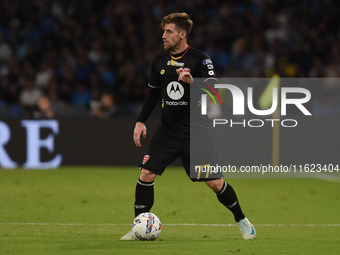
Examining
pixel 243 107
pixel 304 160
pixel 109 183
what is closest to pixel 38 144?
pixel 109 183

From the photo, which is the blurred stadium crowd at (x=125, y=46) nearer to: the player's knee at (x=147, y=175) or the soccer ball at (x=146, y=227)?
the player's knee at (x=147, y=175)

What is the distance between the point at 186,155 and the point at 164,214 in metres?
2.44

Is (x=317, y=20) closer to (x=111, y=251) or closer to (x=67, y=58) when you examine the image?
(x=67, y=58)

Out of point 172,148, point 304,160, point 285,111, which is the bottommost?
point 304,160

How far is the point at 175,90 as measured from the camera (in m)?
7.30

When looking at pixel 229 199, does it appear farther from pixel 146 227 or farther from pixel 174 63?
pixel 174 63

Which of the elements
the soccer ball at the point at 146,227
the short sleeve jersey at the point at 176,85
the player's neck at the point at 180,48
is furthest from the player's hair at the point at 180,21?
the soccer ball at the point at 146,227

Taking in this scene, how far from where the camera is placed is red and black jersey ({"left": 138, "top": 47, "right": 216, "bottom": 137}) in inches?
285

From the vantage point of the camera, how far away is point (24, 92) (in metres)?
17.4

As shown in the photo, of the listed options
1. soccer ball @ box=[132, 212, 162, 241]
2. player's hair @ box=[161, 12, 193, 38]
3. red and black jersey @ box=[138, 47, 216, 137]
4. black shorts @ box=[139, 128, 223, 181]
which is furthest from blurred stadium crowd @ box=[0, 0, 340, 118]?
soccer ball @ box=[132, 212, 162, 241]

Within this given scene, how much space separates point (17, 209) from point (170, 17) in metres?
3.98

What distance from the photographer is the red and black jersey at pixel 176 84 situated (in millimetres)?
7234

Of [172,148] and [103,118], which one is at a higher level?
[172,148]

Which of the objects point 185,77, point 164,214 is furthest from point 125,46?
point 185,77
